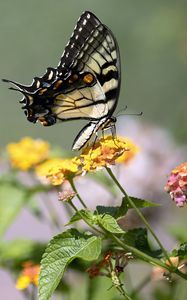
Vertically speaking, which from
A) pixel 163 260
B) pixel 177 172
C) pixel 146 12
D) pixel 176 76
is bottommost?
pixel 163 260

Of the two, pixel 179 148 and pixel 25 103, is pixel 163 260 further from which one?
pixel 179 148

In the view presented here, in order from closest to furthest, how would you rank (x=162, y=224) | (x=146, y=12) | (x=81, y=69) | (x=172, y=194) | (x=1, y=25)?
(x=172, y=194)
(x=81, y=69)
(x=162, y=224)
(x=146, y=12)
(x=1, y=25)

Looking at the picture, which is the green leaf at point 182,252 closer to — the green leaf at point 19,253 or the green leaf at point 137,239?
the green leaf at point 137,239

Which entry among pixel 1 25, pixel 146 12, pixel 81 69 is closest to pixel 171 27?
pixel 81 69

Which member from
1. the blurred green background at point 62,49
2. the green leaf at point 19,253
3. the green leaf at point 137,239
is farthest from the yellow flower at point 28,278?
the blurred green background at point 62,49

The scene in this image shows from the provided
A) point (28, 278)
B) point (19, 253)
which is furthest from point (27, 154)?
point (28, 278)
